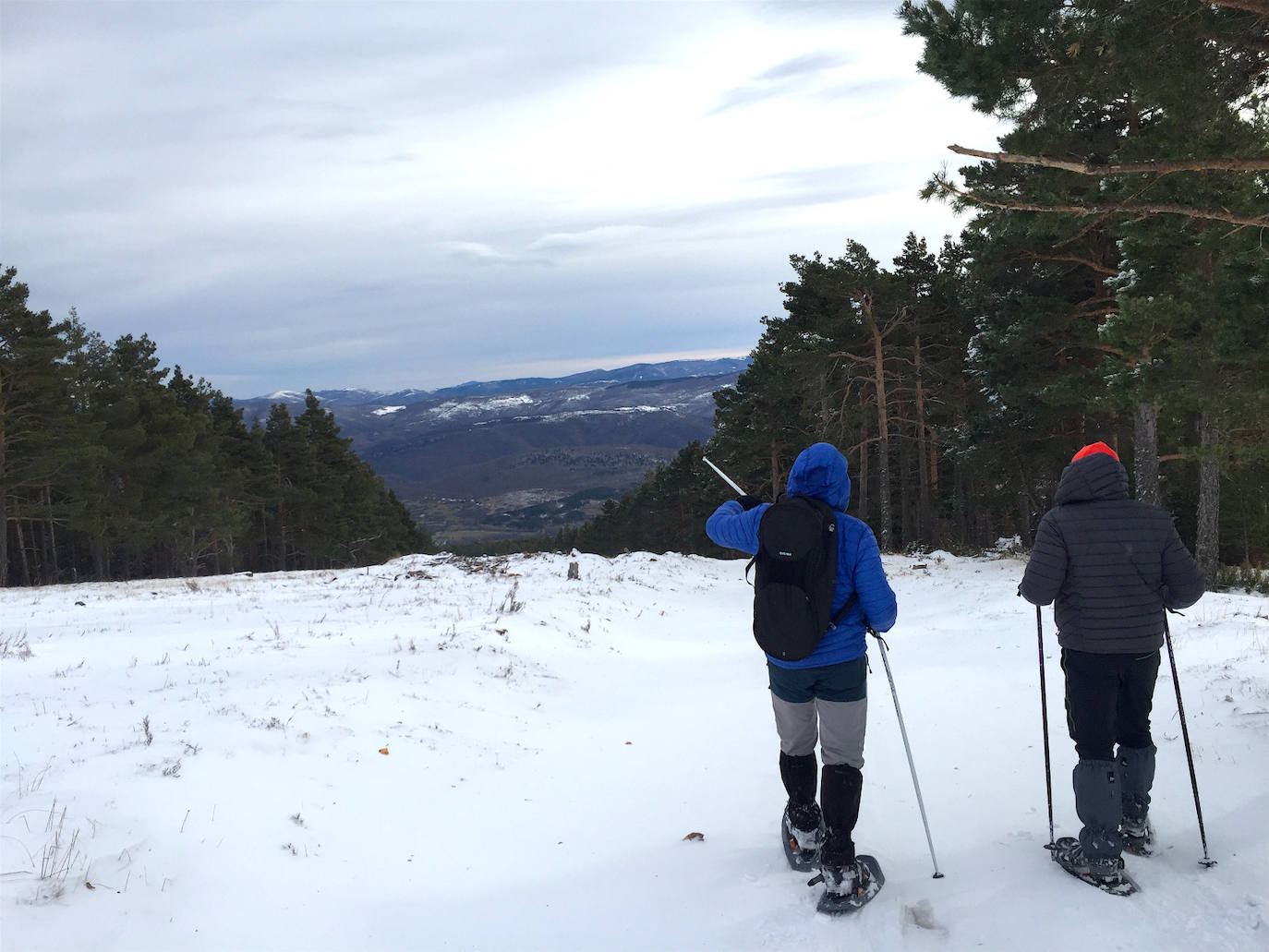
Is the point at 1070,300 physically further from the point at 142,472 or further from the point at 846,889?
the point at 142,472

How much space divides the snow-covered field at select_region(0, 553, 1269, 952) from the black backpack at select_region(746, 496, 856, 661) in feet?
4.48

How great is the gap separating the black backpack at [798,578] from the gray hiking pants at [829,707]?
8.2 inches

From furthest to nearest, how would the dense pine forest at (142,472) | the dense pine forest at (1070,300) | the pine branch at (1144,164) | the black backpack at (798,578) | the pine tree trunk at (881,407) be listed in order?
the dense pine forest at (142,472), the pine tree trunk at (881,407), the dense pine forest at (1070,300), the pine branch at (1144,164), the black backpack at (798,578)

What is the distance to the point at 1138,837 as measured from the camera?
416cm

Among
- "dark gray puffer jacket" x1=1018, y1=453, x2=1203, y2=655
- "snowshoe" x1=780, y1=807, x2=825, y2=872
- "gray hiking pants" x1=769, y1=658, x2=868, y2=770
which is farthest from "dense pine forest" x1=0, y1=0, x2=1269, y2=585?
"snowshoe" x1=780, y1=807, x2=825, y2=872

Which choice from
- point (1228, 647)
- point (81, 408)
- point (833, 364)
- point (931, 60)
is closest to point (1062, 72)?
point (931, 60)

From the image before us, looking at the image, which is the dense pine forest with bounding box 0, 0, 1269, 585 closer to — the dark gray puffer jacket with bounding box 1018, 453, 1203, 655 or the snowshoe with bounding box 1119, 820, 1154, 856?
the dark gray puffer jacket with bounding box 1018, 453, 1203, 655

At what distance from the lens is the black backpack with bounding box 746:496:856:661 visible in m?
3.73

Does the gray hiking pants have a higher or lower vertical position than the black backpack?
lower

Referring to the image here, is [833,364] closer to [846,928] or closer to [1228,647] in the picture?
[1228,647]

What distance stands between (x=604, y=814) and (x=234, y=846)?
2.26 m

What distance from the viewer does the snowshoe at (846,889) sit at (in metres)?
3.76

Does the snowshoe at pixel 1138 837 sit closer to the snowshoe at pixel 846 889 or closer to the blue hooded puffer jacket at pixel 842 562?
the snowshoe at pixel 846 889

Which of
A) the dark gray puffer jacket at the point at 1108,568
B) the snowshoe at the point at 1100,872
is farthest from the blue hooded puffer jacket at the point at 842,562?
the snowshoe at the point at 1100,872
